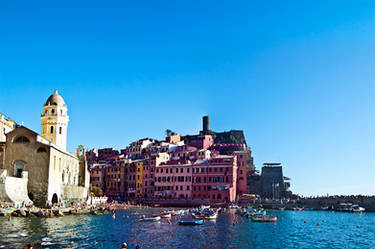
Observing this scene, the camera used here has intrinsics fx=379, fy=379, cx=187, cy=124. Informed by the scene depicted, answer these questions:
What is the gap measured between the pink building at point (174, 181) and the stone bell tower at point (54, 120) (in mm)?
30195

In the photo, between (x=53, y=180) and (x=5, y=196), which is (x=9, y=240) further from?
(x=53, y=180)

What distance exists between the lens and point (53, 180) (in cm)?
5903

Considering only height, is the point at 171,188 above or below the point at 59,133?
below

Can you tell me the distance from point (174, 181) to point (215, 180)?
11.3 meters

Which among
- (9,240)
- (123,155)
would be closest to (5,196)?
(9,240)

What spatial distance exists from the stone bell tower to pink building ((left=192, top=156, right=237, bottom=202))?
35.0 m

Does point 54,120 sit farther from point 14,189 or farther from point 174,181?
point 174,181

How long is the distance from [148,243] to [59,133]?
174 feet

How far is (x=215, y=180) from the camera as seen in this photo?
9538 centimetres

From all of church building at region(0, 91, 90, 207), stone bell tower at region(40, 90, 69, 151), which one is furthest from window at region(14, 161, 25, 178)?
stone bell tower at region(40, 90, 69, 151)

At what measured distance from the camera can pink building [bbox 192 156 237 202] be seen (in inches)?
3659

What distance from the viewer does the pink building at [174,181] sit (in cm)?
9831

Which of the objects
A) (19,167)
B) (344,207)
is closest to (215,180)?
(344,207)

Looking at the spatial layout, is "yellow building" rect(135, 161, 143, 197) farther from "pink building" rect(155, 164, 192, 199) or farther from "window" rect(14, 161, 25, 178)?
"window" rect(14, 161, 25, 178)
